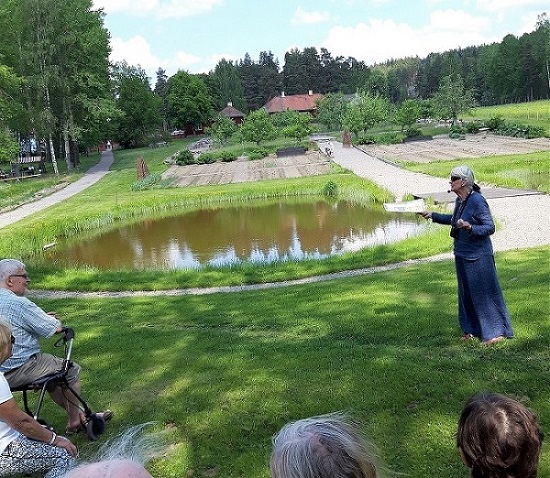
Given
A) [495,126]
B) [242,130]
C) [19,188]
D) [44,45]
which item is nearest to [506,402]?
[19,188]

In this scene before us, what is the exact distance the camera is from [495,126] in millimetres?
49688

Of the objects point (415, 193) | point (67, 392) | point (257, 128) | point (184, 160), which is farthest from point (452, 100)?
point (67, 392)

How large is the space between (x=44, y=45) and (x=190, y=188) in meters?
13.8

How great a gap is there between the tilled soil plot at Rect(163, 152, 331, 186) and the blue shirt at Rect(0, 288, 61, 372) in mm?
27963

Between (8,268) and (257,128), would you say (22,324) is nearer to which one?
(8,268)

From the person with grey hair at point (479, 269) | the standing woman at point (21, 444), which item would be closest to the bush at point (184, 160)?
the person with grey hair at point (479, 269)

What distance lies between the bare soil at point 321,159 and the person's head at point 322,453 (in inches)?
1200

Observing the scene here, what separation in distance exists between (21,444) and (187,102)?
74.6 meters

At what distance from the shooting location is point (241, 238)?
17406 millimetres

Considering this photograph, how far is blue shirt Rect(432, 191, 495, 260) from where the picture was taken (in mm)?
4777

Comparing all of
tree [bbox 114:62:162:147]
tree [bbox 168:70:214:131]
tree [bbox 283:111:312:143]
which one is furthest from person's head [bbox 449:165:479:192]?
tree [bbox 168:70:214:131]

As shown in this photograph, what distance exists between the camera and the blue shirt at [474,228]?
478cm

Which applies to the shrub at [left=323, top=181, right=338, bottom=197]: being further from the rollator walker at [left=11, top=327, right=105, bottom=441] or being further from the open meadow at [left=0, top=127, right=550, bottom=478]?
the rollator walker at [left=11, top=327, right=105, bottom=441]

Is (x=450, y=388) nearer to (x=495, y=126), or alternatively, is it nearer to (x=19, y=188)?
(x=19, y=188)
